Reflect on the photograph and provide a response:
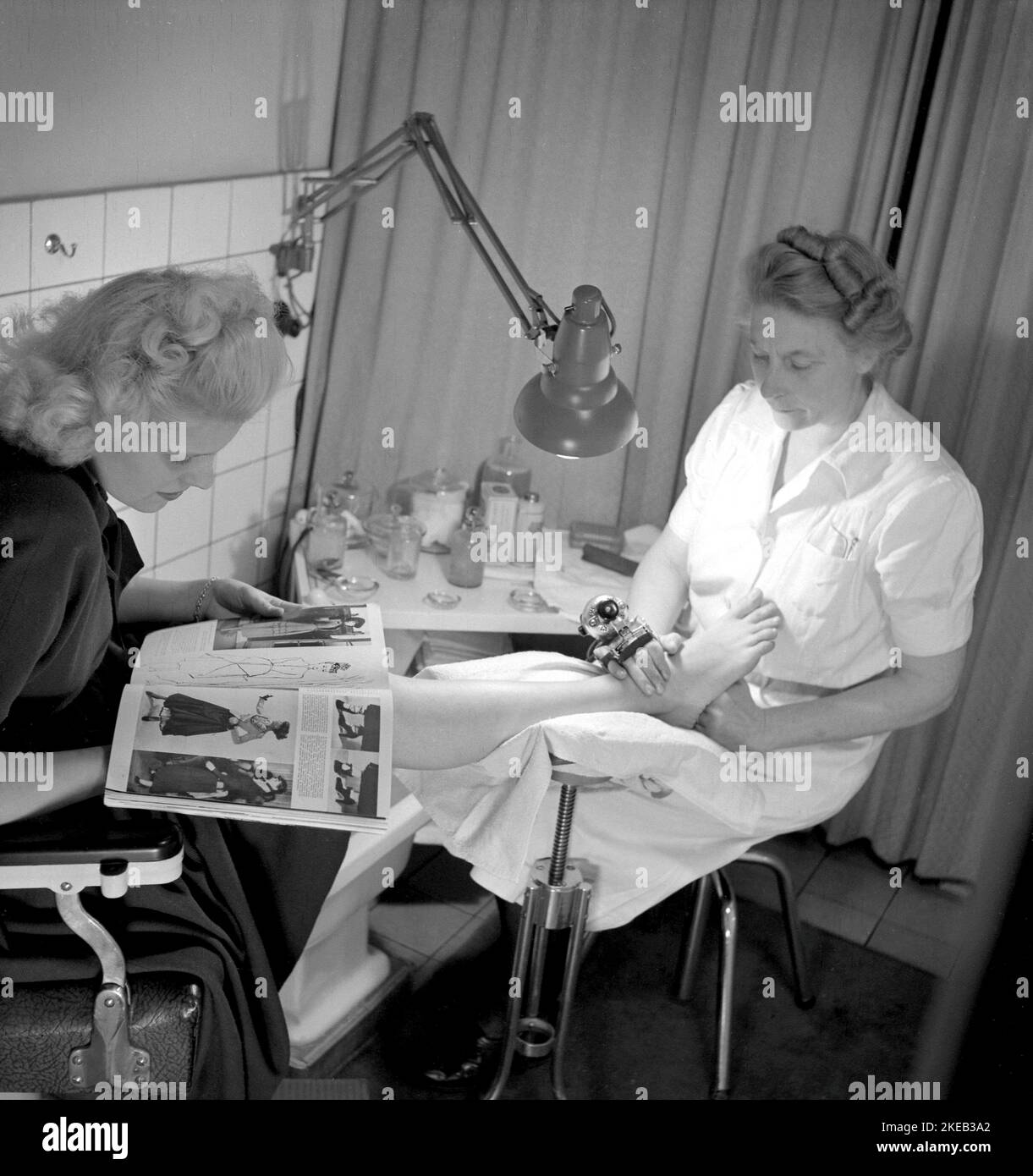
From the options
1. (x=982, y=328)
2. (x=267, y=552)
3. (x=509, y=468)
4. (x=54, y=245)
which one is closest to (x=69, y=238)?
(x=54, y=245)

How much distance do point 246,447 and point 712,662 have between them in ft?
3.78

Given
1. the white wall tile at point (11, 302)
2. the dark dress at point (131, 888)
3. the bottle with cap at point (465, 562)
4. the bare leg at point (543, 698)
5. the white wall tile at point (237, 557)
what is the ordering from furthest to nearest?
the white wall tile at point (237, 557)
the bottle with cap at point (465, 562)
the white wall tile at point (11, 302)
the bare leg at point (543, 698)
the dark dress at point (131, 888)

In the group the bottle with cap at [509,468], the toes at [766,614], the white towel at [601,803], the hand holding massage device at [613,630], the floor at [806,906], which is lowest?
the floor at [806,906]

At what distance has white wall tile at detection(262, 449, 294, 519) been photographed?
9.01 feet

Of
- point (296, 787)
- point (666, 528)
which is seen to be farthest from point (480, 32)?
point (296, 787)

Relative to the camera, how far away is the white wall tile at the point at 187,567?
2.49 m

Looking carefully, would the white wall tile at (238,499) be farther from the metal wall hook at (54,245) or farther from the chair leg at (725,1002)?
the chair leg at (725,1002)

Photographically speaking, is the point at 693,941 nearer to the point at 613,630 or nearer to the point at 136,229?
the point at 613,630

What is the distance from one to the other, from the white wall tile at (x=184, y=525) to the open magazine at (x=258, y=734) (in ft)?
2.63

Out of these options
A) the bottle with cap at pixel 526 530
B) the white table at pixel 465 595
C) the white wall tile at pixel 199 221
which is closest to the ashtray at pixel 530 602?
the white table at pixel 465 595

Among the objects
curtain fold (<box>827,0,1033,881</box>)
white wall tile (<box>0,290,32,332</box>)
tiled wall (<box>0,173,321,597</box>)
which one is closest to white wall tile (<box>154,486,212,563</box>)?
tiled wall (<box>0,173,321,597</box>)

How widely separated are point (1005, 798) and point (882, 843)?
7.77 ft

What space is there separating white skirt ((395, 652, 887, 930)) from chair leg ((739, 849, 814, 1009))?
0.28 metres
